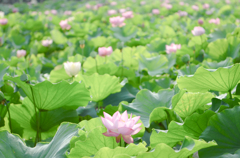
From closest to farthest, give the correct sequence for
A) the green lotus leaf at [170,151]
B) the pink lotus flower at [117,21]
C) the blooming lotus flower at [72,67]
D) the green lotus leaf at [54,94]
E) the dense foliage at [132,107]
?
the green lotus leaf at [170,151]
the dense foliage at [132,107]
the green lotus leaf at [54,94]
the blooming lotus flower at [72,67]
the pink lotus flower at [117,21]

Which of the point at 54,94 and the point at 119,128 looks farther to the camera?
the point at 54,94

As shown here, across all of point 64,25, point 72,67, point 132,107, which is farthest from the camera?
point 64,25

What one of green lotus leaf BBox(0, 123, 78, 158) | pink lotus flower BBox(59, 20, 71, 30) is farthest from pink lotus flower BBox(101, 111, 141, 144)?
pink lotus flower BBox(59, 20, 71, 30)

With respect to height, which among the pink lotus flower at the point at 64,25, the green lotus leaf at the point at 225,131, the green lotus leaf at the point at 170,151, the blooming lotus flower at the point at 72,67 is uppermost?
the green lotus leaf at the point at 170,151

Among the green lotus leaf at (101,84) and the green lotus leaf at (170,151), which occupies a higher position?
the green lotus leaf at (170,151)

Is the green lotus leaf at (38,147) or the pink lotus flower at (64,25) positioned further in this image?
the pink lotus flower at (64,25)

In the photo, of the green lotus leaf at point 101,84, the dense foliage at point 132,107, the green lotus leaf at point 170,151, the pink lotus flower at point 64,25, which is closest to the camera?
the green lotus leaf at point 170,151

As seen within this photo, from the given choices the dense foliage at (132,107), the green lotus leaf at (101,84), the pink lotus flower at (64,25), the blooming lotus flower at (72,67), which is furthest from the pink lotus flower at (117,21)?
the green lotus leaf at (101,84)

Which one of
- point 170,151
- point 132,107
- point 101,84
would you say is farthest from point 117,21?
point 170,151

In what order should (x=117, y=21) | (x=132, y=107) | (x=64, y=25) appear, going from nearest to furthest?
(x=132, y=107) < (x=117, y=21) < (x=64, y=25)

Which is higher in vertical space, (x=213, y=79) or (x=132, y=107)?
(x=213, y=79)

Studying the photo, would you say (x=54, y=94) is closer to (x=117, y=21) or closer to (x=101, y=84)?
(x=101, y=84)

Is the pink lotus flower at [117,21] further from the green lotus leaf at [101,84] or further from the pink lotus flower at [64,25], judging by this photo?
the green lotus leaf at [101,84]

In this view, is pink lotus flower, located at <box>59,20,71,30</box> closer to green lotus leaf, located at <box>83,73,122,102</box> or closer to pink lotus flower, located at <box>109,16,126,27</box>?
pink lotus flower, located at <box>109,16,126,27</box>
